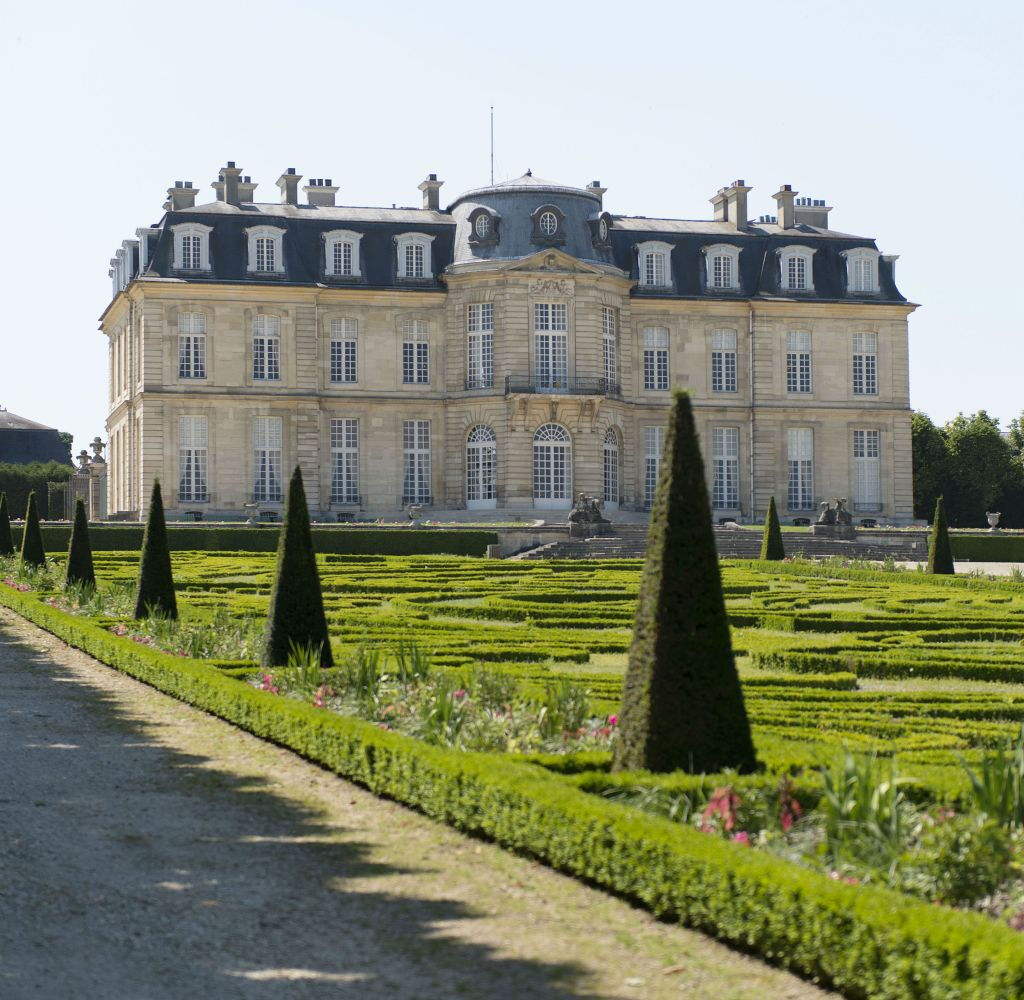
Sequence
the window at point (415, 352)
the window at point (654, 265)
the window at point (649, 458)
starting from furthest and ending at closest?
the window at point (654, 265) < the window at point (649, 458) < the window at point (415, 352)

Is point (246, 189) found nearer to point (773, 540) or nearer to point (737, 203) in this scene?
point (737, 203)

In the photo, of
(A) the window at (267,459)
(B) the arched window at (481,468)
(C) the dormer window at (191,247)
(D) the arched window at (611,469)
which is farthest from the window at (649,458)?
(C) the dormer window at (191,247)

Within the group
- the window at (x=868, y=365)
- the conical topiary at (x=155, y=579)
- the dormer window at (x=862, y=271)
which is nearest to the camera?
the conical topiary at (x=155, y=579)

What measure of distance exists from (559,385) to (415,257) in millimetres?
5301

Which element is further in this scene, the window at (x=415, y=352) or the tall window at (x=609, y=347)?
the window at (x=415, y=352)

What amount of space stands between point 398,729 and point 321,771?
52cm

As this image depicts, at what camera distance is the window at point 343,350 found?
1746 inches

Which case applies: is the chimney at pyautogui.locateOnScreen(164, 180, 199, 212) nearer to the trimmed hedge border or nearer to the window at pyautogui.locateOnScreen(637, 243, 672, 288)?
the window at pyautogui.locateOnScreen(637, 243, 672, 288)

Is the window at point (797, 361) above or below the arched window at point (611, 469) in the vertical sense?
above

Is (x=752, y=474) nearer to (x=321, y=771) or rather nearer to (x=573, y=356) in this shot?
(x=573, y=356)

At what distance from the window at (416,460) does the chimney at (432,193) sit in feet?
21.1

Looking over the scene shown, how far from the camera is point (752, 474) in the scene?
151ft

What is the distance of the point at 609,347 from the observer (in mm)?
44312

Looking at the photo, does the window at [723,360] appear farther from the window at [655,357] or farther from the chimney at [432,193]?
the chimney at [432,193]
